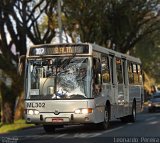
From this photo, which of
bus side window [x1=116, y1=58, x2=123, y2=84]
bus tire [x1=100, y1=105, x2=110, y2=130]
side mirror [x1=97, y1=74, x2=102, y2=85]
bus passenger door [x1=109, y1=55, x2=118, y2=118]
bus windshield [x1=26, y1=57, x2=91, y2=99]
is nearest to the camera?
bus windshield [x1=26, y1=57, x2=91, y2=99]

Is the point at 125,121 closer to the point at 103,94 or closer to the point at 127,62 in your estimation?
the point at 127,62

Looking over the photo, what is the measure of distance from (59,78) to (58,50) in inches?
41.6

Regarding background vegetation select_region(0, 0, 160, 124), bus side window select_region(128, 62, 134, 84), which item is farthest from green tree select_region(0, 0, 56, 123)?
bus side window select_region(128, 62, 134, 84)

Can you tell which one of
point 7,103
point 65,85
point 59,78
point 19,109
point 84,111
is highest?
point 59,78

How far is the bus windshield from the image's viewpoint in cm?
1955

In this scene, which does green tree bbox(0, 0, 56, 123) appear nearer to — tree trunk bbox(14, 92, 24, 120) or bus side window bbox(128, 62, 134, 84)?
tree trunk bbox(14, 92, 24, 120)

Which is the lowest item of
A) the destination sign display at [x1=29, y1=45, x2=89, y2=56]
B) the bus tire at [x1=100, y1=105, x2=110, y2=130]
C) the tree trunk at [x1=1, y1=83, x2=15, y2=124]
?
the bus tire at [x1=100, y1=105, x2=110, y2=130]

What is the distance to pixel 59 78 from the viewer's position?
19812 millimetres

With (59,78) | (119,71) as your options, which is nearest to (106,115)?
Result: (59,78)

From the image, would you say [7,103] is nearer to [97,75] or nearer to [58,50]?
[58,50]

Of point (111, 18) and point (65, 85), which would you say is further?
point (111, 18)

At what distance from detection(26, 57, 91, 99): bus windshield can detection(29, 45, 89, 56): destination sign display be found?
9.0 inches

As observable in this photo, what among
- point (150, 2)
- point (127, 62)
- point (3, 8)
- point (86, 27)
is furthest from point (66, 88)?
point (150, 2)

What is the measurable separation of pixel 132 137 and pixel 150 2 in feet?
88.7
